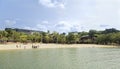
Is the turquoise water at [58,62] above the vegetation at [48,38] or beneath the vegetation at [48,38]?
beneath

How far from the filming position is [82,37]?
194 m

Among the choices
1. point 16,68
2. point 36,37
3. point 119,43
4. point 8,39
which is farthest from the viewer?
point 119,43

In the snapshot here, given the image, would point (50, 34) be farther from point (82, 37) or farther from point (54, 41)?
point (82, 37)

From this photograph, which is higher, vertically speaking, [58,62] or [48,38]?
[48,38]

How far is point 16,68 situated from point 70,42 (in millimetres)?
127557

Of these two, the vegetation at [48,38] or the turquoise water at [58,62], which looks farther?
the vegetation at [48,38]

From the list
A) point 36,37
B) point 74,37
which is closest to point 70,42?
point 74,37

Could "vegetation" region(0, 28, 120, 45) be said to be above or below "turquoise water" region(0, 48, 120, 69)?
above

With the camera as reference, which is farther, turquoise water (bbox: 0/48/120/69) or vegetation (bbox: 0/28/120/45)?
vegetation (bbox: 0/28/120/45)

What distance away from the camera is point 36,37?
483 ft

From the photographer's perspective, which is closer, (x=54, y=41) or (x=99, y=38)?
(x=54, y=41)

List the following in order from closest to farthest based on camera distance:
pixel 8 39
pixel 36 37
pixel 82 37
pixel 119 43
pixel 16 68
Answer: pixel 16 68 < pixel 8 39 < pixel 36 37 < pixel 119 43 < pixel 82 37

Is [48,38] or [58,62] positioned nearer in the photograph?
[58,62]

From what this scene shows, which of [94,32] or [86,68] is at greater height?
[94,32]
